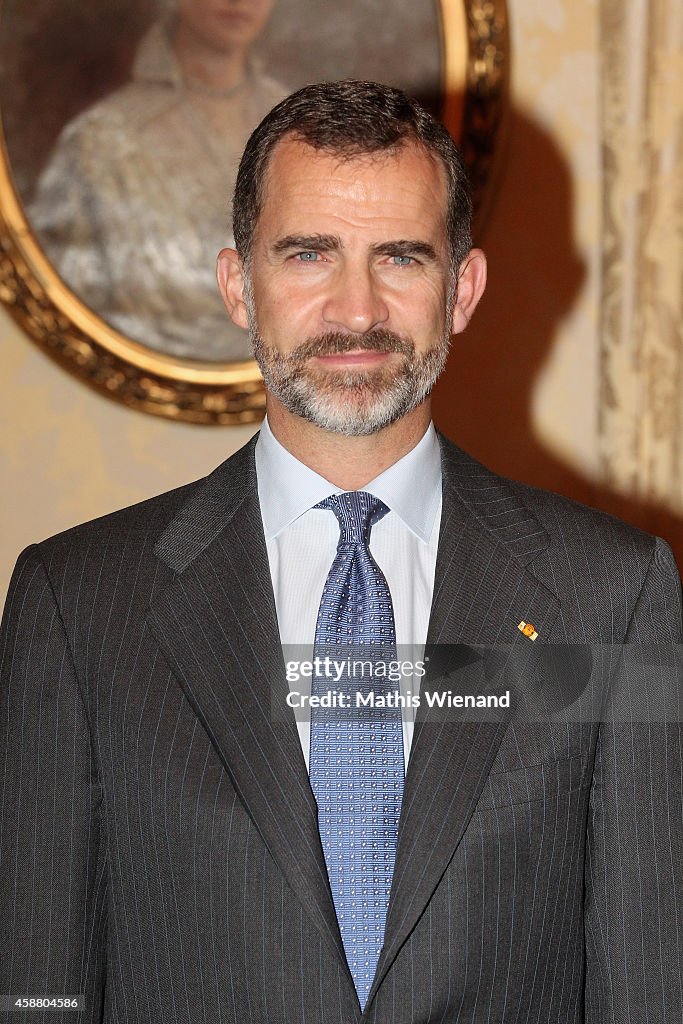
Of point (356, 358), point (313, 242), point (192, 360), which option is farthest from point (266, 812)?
point (192, 360)

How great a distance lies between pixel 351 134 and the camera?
171 centimetres

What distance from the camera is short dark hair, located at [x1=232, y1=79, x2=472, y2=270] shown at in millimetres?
1720

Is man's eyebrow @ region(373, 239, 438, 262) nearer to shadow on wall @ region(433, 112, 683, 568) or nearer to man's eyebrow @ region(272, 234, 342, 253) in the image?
man's eyebrow @ region(272, 234, 342, 253)

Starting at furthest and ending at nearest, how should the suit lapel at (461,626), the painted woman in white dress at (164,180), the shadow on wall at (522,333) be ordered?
the shadow on wall at (522,333)
the painted woman in white dress at (164,180)
the suit lapel at (461,626)

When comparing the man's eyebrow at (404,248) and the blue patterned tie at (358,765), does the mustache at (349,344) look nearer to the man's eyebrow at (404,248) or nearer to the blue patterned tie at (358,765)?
the man's eyebrow at (404,248)

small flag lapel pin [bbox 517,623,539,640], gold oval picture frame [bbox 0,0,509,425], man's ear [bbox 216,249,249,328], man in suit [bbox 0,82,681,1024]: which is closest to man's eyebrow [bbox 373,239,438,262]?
man in suit [bbox 0,82,681,1024]

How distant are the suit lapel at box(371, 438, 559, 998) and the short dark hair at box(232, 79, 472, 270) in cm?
33

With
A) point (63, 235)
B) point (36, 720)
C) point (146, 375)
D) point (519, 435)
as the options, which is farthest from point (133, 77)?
point (36, 720)

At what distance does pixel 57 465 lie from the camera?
123 inches

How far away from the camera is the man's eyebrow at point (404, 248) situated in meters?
1.69

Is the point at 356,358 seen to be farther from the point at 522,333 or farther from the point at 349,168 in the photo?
the point at 522,333

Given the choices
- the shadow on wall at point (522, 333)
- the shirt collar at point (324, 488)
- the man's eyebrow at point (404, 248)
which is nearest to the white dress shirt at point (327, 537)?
the shirt collar at point (324, 488)

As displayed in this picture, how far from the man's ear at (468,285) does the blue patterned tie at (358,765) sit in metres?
0.34

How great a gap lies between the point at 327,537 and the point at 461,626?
212 millimetres
